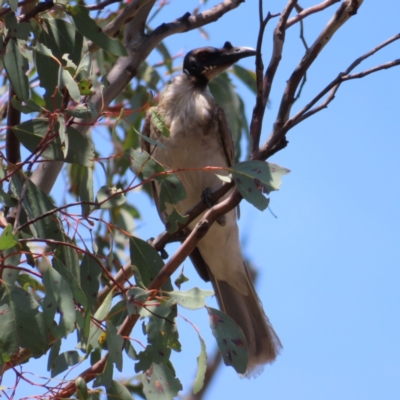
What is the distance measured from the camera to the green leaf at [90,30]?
2.42m

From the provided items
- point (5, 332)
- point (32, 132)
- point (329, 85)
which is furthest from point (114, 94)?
point (5, 332)

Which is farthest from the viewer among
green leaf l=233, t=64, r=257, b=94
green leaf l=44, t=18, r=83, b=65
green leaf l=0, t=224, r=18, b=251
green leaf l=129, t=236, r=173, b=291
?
green leaf l=233, t=64, r=257, b=94

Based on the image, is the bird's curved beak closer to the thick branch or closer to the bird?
the bird

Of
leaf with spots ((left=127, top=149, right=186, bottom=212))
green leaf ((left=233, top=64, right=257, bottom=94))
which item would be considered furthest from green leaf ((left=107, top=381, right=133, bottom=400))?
green leaf ((left=233, top=64, right=257, bottom=94))

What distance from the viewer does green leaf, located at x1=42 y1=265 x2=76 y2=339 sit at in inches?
72.9

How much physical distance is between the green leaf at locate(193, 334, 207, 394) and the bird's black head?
233cm

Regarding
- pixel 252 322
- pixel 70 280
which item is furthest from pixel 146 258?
pixel 252 322

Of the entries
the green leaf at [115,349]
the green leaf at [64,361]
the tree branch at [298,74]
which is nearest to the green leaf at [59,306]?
the green leaf at [115,349]

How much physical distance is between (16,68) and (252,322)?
83.5 inches

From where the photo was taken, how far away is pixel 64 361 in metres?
2.17

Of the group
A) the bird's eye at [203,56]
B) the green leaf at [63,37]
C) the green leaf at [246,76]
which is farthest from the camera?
the bird's eye at [203,56]

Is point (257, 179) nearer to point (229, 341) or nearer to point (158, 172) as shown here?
point (158, 172)

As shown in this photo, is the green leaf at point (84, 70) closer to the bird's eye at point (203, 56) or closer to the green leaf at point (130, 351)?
the green leaf at point (130, 351)

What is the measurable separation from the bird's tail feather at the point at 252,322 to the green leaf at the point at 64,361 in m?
1.62
